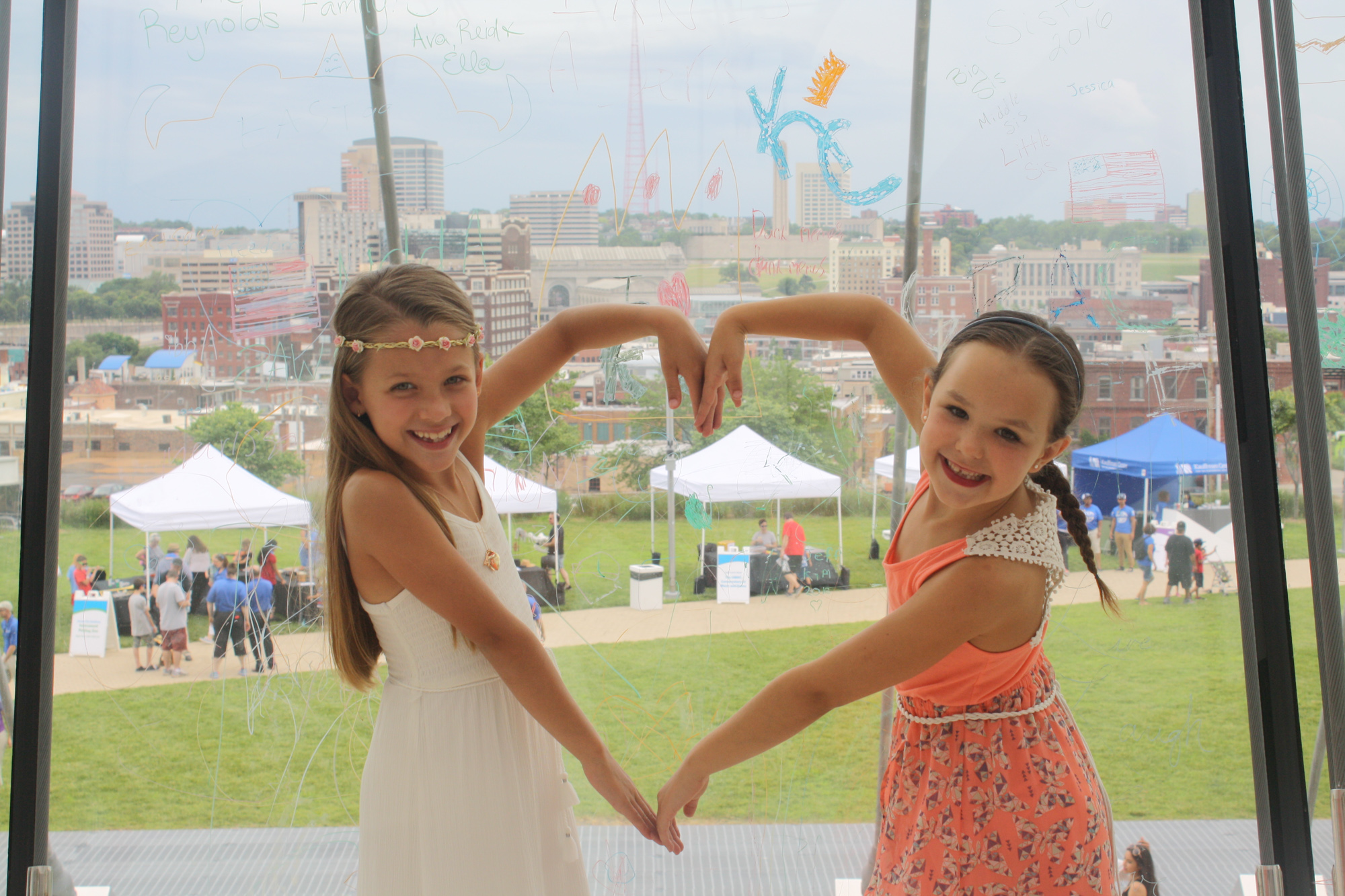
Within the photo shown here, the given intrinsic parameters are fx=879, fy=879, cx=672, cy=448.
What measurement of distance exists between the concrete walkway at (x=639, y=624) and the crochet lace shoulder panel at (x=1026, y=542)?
0.99m

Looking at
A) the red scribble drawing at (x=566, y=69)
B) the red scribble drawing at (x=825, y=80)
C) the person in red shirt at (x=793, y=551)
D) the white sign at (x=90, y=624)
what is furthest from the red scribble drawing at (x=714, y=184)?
the white sign at (x=90, y=624)

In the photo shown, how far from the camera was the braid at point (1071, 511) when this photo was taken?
1.21 m

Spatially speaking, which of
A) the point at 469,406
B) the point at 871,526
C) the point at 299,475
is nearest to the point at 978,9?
the point at 871,526

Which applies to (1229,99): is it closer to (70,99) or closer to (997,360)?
(997,360)

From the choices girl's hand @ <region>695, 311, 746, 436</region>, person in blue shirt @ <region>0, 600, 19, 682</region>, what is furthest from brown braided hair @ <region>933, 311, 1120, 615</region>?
person in blue shirt @ <region>0, 600, 19, 682</region>

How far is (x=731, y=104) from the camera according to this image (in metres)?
1.97

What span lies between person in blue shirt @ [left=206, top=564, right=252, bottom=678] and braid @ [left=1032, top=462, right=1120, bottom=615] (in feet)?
5.71

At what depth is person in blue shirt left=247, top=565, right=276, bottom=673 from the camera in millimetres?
2053

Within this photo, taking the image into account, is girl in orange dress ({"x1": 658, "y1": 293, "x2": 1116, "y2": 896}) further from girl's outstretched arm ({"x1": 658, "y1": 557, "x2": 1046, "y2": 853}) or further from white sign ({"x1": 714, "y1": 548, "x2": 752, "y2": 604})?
white sign ({"x1": 714, "y1": 548, "x2": 752, "y2": 604})

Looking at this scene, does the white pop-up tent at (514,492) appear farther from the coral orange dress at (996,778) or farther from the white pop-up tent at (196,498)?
the coral orange dress at (996,778)

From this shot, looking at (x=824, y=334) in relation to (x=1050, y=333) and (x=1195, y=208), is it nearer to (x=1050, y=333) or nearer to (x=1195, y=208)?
(x=1050, y=333)

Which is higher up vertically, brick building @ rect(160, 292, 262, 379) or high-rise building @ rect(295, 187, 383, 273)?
high-rise building @ rect(295, 187, 383, 273)

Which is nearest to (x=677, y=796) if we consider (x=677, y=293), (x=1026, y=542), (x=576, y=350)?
(x=1026, y=542)

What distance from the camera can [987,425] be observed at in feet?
3.56
